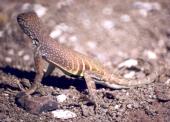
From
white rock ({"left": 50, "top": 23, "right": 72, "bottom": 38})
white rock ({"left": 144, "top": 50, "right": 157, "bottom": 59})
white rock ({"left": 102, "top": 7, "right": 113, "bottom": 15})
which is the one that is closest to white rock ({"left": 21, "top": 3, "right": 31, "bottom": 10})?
white rock ({"left": 50, "top": 23, "right": 72, "bottom": 38})

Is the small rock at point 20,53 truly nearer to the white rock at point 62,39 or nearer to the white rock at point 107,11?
the white rock at point 62,39

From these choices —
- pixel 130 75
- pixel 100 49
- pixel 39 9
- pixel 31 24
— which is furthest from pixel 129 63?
pixel 39 9

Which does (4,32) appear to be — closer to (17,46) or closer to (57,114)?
(17,46)

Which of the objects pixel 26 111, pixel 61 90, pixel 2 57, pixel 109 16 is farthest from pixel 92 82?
pixel 109 16

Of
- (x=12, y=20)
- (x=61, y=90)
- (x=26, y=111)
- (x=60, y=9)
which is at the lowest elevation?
(x=26, y=111)

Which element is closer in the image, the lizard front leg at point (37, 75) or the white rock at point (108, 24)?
the lizard front leg at point (37, 75)

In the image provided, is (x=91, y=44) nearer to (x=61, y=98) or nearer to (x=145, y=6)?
(x=145, y=6)

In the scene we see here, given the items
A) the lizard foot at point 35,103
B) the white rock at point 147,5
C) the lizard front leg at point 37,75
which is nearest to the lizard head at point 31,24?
the lizard front leg at point 37,75
